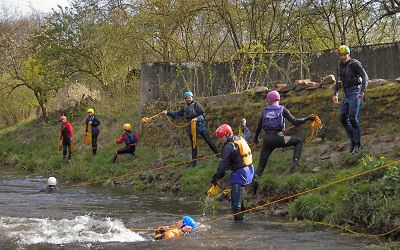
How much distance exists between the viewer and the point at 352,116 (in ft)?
39.8

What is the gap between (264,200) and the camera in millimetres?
12570

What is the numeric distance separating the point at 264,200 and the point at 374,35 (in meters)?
12.5

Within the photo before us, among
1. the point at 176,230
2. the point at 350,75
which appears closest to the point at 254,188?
the point at 350,75

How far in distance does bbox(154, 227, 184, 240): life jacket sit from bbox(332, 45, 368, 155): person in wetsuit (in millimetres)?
4337

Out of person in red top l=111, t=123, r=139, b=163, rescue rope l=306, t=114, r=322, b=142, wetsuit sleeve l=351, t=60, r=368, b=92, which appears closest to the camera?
wetsuit sleeve l=351, t=60, r=368, b=92

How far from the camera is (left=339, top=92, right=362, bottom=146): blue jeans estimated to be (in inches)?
478

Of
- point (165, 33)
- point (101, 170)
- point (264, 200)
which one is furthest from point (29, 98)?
point (264, 200)

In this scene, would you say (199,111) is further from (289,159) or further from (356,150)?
(356,150)

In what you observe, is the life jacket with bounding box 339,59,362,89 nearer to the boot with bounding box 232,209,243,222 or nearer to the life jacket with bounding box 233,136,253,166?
the life jacket with bounding box 233,136,253,166

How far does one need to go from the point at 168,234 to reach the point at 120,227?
4.70 ft

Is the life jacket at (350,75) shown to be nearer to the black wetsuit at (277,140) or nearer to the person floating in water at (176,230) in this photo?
the black wetsuit at (277,140)

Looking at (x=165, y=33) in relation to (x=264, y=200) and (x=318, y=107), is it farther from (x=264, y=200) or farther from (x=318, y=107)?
(x=264, y=200)

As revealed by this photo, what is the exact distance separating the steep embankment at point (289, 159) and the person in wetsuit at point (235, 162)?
3.71 feet

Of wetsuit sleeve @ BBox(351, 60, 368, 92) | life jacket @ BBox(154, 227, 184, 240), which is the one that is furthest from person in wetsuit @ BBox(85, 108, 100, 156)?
life jacket @ BBox(154, 227, 184, 240)
